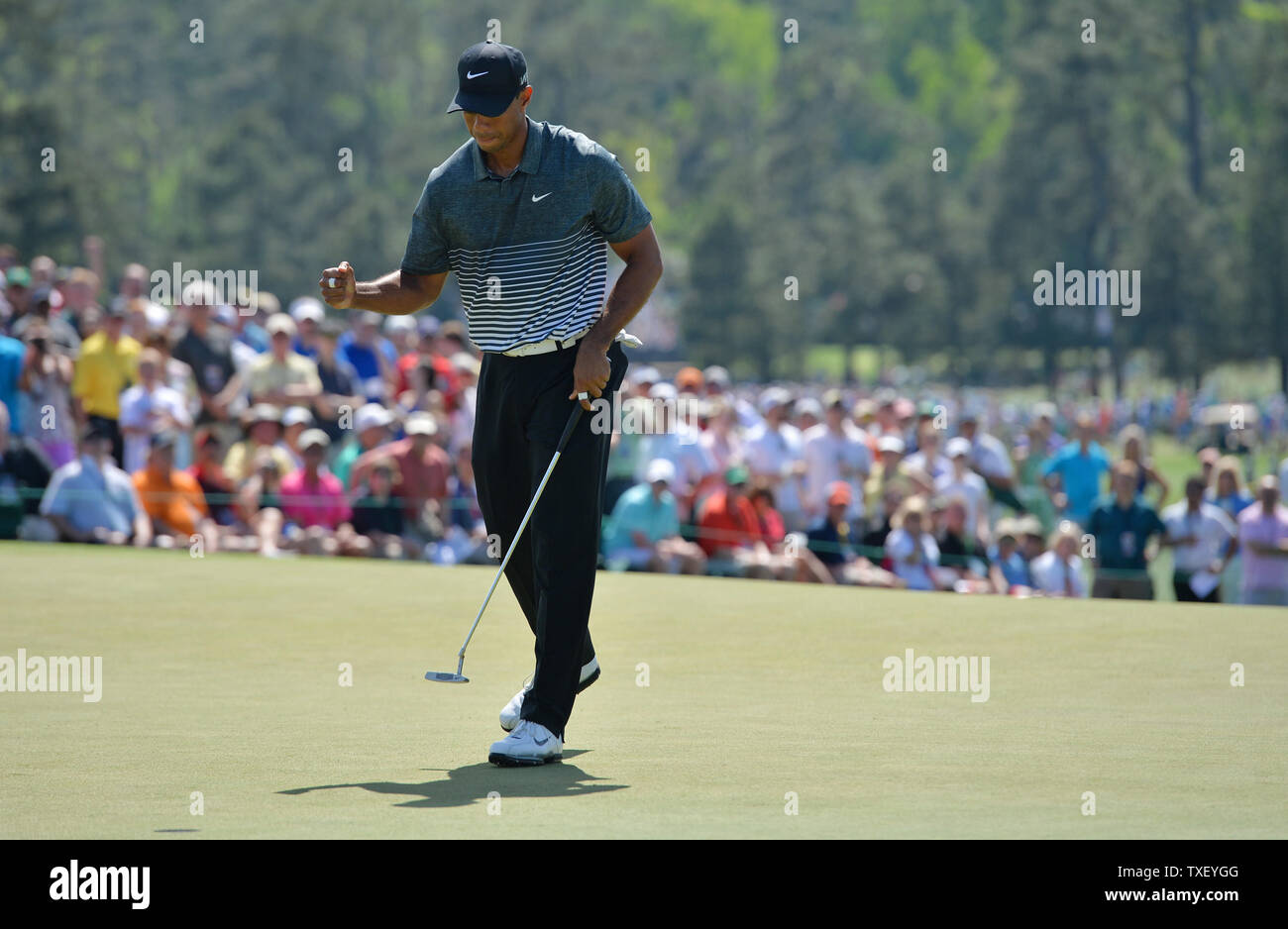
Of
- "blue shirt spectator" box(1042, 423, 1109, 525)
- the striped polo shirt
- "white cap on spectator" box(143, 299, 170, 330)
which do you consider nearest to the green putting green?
the striped polo shirt

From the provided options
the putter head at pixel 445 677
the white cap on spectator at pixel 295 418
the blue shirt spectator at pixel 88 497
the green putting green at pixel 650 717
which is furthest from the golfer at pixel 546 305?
the white cap on spectator at pixel 295 418

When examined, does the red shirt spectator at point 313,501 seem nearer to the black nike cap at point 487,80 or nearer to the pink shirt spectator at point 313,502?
the pink shirt spectator at point 313,502

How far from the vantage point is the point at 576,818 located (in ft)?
17.2

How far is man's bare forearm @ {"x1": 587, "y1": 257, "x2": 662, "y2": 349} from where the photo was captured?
650 cm

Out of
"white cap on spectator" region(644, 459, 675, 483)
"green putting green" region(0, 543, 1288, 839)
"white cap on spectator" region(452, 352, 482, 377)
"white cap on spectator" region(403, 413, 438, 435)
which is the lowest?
"green putting green" region(0, 543, 1288, 839)

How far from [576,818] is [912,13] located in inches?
4624

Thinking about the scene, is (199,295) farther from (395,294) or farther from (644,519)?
(395,294)

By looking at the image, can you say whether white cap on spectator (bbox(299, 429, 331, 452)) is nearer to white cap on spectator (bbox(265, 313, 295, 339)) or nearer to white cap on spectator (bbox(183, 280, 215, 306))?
white cap on spectator (bbox(265, 313, 295, 339))

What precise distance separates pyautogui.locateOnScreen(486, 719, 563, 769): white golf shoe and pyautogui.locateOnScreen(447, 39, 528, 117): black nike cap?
1.95 m

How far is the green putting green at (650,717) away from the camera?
17.3 ft

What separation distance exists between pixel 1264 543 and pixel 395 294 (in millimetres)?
10532

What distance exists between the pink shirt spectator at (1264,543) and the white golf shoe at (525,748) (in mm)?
10276

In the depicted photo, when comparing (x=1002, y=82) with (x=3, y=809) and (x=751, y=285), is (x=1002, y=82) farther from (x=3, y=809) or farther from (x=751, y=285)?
(x=3, y=809)

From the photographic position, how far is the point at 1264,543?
51.2 ft
